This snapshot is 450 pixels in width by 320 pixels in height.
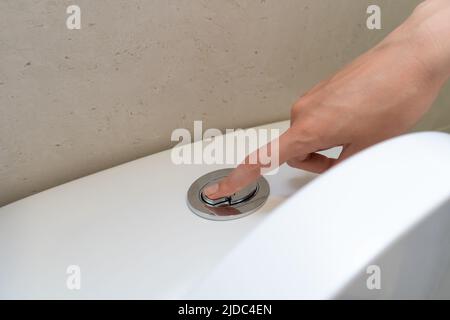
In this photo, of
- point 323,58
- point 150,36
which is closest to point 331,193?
point 150,36

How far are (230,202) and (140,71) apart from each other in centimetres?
18

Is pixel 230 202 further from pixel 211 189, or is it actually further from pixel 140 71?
pixel 140 71

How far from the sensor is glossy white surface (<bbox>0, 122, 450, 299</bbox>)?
17 cm

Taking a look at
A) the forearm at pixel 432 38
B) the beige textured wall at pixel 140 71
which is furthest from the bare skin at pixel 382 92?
the beige textured wall at pixel 140 71

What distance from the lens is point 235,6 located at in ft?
1.43

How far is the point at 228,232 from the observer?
0.36 m

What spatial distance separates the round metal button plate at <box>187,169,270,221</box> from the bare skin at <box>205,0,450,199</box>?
72 millimetres

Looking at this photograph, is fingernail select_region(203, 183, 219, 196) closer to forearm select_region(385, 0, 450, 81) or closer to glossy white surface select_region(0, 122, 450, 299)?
glossy white surface select_region(0, 122, 450, 299)

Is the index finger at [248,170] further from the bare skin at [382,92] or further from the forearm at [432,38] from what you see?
the forearm at [432,38]

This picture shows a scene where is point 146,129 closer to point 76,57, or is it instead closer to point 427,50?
point 76,57

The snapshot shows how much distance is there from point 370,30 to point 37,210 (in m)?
0.51

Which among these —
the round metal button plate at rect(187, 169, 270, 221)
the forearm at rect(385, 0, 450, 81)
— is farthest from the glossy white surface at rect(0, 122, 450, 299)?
the forearm at rect(385, 0, 450, 81)

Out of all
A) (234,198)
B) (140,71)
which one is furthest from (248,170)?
(140,71)

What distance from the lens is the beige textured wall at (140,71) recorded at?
0.37 metres
